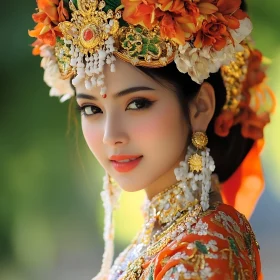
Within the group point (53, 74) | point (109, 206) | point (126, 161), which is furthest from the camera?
point (109, 206)

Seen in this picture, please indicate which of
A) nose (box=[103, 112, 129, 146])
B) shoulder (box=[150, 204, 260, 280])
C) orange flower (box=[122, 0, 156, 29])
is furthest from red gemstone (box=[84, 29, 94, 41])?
shoulder (box=[150, 204, 260, 280])

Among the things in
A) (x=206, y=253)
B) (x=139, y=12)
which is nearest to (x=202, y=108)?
(x=139, y=12)

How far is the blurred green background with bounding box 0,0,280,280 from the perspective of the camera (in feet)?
15.2

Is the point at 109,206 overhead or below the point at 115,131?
below

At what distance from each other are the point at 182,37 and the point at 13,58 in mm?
3277

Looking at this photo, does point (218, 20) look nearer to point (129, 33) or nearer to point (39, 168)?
point (129, 33)

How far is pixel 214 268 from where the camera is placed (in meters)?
1.48

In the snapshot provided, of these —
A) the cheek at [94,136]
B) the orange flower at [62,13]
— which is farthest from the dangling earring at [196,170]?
the orange flower at [62,13]

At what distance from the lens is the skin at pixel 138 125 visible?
1.68 meters

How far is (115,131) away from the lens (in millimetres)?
1674

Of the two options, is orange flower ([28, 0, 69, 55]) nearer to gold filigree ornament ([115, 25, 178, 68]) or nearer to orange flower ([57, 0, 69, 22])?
orange flower ([57, 0, 69, 22])

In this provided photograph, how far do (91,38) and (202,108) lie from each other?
0.36m

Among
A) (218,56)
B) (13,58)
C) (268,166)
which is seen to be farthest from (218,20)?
(13,58)

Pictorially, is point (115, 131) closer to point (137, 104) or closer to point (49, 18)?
point (137, 104)
